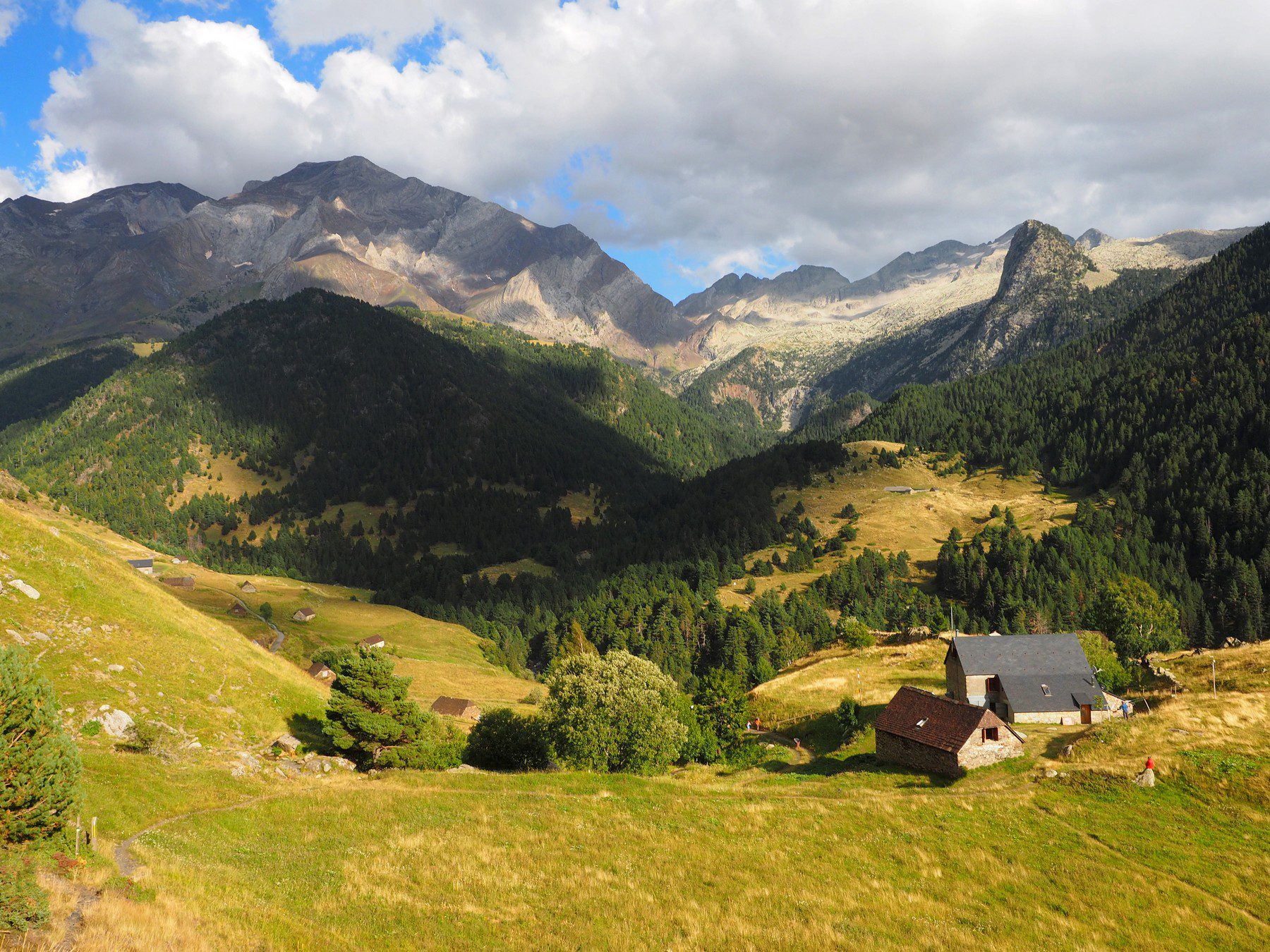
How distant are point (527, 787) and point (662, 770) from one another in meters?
16.3

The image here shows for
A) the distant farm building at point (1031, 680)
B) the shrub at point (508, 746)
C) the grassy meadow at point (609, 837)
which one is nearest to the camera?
the grassy meadow at point (609, 837)

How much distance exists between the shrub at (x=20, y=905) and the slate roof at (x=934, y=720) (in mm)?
52523

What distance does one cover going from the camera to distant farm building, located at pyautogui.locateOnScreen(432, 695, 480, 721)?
101 meters

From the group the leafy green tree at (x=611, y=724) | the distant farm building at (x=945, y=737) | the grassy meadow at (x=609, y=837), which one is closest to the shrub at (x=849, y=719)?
the grassy meadow at (x=609, y=837)

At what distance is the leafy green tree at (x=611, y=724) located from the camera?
5500cm

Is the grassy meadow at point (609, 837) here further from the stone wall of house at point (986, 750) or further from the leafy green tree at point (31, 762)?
the leafy green tree at point (31, 762)

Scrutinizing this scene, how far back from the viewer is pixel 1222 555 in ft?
543

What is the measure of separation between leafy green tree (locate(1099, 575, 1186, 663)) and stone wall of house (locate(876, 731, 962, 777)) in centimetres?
4908

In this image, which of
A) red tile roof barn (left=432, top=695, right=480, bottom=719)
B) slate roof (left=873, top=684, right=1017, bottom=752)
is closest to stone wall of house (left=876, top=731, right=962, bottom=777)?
slate roof (left=873, top=684, right=1017, bottom=752)

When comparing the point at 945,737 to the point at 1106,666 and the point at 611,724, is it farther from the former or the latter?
the point at 1106,666

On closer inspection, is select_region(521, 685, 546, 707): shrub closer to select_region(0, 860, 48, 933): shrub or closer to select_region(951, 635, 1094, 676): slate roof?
select_region(951, 635, 1094, 676): slate roof

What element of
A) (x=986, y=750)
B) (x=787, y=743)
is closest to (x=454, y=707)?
(x=787, y=743)

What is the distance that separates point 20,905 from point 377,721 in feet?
123

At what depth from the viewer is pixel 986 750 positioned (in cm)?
5053
